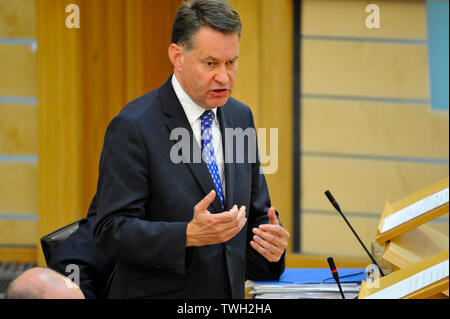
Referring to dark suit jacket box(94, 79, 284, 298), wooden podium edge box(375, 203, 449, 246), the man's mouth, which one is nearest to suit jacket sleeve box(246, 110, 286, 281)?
dark suit jacket box(94, 79, 284, 298)

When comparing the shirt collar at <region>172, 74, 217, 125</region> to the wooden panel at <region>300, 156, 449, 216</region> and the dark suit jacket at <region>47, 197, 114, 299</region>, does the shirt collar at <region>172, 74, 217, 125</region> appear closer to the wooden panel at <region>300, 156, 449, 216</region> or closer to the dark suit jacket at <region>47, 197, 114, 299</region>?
the dark suit jacket at <region>47, 197, 114, 299</region>

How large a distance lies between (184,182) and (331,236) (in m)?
2.44

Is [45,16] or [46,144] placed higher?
[45,16]

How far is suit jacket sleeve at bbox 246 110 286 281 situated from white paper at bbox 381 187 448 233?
21.2 inches

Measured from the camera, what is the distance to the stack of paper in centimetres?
235

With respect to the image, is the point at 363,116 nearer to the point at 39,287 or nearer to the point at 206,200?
the point at 206,200

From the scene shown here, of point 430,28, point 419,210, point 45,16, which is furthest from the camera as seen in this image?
point 45,16

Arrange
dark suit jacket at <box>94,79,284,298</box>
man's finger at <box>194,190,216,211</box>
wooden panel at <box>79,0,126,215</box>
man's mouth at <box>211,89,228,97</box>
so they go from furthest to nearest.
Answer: wooden panel at <box>79,0,126,215</box> → man's mouth at <box>211,89,228,97</box> → dark suit jacket at <box>94,79,284,298</box> → man's finger at <box>194,190,216,211</box>

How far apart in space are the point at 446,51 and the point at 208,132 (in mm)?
2441

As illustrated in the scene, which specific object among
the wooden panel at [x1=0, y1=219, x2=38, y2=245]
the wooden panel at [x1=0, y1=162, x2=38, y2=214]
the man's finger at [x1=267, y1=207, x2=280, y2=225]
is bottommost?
the wooden panel at [x1=0, y1=219, x2=38, y2=245]

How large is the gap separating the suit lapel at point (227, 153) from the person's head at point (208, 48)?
3.7 inches
